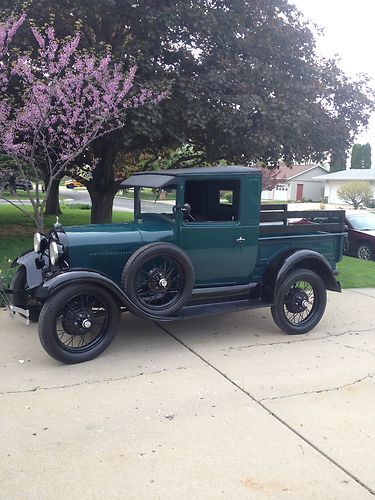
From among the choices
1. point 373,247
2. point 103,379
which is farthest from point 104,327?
point 373,247

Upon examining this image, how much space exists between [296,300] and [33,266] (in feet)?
10.0

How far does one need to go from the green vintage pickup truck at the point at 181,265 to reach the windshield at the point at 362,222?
7430mm

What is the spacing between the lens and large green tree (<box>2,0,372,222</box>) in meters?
8.70

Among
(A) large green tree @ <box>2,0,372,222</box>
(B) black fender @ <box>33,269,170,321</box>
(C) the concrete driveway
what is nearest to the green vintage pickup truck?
(B) black fender @ <box>33,269,170,321</box>

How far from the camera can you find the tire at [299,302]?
5691mm

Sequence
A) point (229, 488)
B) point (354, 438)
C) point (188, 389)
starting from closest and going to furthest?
point (229, 488)
point (354, 438)
point (188, 389)

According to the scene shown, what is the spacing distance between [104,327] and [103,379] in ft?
2.13

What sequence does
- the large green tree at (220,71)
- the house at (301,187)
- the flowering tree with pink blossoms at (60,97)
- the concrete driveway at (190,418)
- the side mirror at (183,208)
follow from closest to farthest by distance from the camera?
the concrete driveway at (190,418)
the side mirror at (183,208)
the flowering tree with pink blossoms at (60,97)
the large green tree at (220,71)
the house at (301,187)

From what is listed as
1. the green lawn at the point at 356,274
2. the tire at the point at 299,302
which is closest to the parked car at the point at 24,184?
the tire at the point at 299,302

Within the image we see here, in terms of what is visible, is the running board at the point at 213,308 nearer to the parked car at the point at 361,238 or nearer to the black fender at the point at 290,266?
the black fender at the point at 290,266

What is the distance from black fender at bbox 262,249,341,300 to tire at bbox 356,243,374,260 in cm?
725

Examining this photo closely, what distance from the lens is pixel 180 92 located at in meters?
9.00

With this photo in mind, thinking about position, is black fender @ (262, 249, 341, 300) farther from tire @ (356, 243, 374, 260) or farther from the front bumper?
tire @ (356, 243, 374, 260)

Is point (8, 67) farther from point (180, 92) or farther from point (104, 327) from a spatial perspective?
point (104, 327)
